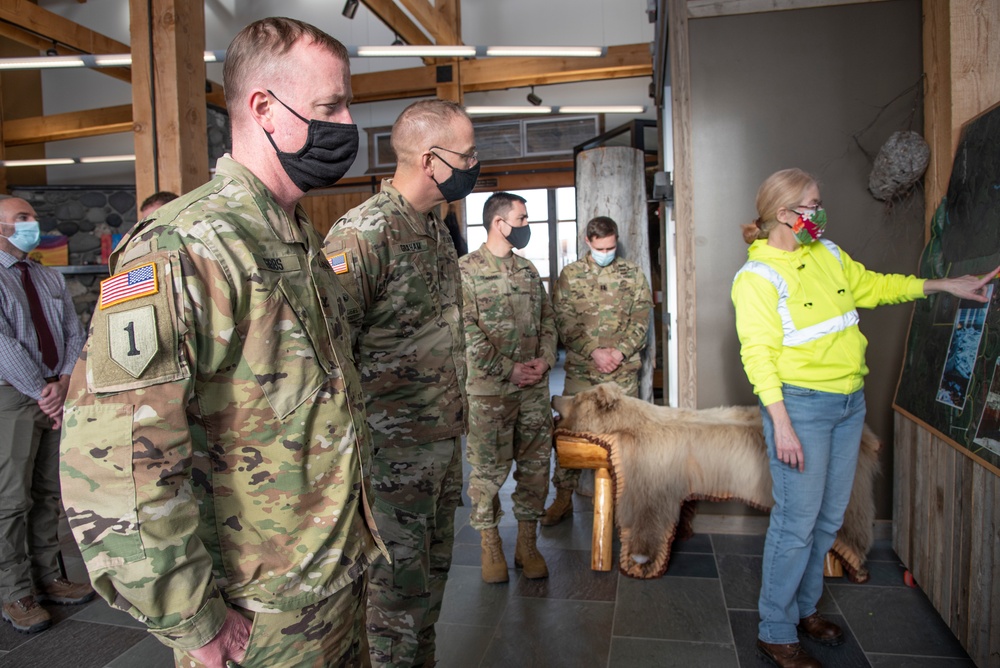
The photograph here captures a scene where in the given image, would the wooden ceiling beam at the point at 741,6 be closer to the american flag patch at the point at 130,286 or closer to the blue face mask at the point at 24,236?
the american flag patch at the point at 130,286

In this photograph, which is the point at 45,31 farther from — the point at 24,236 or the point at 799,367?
the point at 799,367

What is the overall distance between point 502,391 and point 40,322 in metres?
2.08

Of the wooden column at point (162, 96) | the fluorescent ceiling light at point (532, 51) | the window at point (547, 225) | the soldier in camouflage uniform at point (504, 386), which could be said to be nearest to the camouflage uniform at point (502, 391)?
the soldier in camouflage uniform at point (504, 386)

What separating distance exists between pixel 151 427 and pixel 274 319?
0.25 m

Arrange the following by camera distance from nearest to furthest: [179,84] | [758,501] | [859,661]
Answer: [859,661], [758,501], [179,84]

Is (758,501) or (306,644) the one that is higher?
(306,644)

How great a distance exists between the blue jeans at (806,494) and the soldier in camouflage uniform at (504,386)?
1.12 m

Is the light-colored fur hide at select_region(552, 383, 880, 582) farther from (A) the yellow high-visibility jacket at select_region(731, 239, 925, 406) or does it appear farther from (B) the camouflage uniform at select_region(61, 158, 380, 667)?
(B) the camouflage uniform at select_region(61, 158, 380, 667)

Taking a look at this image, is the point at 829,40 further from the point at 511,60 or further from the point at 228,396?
the point at 511,60

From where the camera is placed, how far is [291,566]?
1.11m

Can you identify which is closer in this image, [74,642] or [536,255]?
[74,642]

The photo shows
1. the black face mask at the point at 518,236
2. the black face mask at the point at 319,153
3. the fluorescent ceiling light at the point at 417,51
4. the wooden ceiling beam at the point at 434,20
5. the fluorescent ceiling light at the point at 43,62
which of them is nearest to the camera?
the black face mask at the point at 319,153

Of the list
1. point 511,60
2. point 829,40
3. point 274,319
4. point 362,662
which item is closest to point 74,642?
point 362,662

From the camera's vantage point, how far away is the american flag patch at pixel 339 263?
68.3 inches
